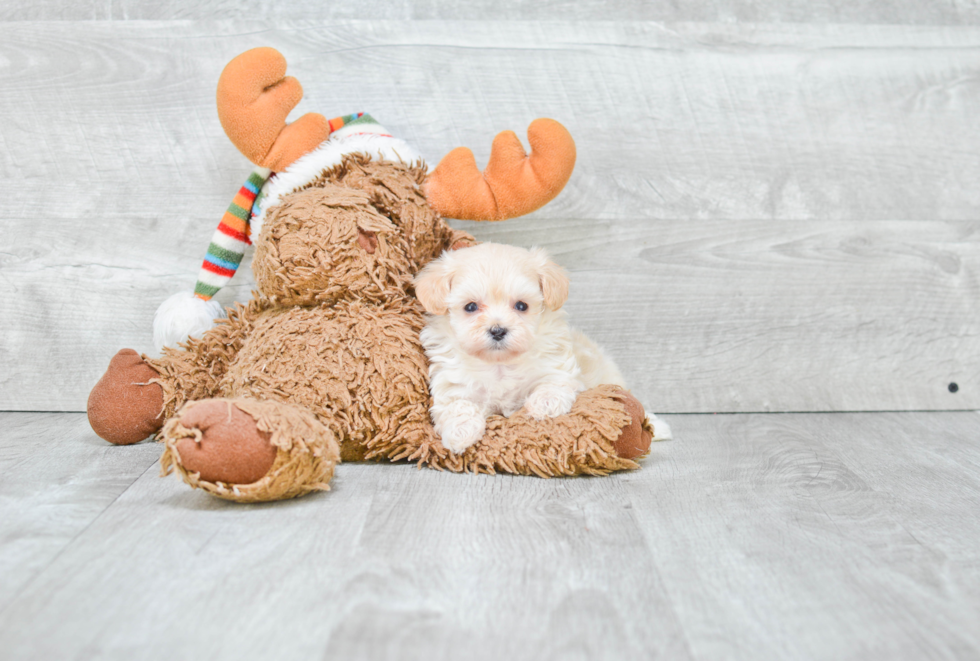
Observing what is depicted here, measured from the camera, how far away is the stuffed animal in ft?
4.40

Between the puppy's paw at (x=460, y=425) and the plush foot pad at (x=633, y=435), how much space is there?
25cm

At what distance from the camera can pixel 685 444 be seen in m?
1.61

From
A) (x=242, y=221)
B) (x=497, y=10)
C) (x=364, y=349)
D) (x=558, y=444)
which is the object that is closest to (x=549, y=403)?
(x=558, y=444)

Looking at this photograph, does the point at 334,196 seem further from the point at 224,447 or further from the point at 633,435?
the point at 633,435

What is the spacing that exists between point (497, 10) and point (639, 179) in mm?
528

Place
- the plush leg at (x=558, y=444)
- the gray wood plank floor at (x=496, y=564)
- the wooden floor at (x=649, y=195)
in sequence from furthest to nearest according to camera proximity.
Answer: the wooden floor at (x=649, y=195)
the plush leg at (x=558, y=444)
the gray wood plank floor at (x=496, y=564)

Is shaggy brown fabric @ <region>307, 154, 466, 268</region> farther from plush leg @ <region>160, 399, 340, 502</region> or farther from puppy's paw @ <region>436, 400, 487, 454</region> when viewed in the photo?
plush leg @ <region>160, 399, 340, 502</region>

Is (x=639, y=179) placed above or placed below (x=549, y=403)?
above

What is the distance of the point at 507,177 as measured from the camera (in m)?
1.46

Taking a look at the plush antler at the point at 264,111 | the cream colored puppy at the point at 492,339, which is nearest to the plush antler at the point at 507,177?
the cream colored puppy at the point at 492,339

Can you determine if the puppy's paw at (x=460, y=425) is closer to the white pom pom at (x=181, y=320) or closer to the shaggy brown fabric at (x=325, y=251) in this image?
the shaggy brown fabric at (x=325, y=251)

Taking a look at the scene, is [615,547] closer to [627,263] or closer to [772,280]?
[627,263]

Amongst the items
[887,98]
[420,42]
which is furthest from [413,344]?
[887,98]

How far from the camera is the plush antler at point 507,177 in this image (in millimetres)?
1439
